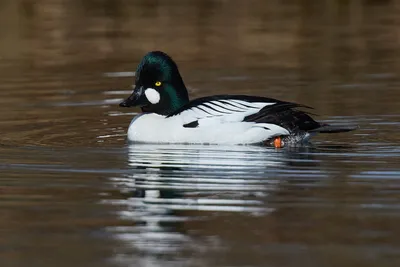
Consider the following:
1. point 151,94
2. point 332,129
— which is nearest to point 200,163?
point 332,129

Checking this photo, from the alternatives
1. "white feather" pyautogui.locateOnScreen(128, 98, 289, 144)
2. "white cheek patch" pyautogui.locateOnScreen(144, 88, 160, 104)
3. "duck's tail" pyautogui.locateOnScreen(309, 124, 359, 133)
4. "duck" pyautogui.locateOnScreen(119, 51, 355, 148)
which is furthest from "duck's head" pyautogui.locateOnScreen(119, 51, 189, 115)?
"duck's tail" pyautogui.locateOnScreen(309, 124, 359, 133)

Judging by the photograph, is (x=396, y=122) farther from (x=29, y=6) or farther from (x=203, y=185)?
(x=29, y=6)

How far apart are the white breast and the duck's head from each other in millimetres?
472

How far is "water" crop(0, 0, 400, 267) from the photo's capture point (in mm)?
7520

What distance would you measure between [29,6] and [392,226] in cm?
1844

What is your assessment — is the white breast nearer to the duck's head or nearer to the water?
the water

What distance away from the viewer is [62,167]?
410 inches

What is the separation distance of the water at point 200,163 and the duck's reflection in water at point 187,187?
16 mm

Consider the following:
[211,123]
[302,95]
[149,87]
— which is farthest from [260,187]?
[302,95]

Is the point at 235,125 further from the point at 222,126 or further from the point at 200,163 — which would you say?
the point at 200,163

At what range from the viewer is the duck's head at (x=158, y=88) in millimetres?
12320

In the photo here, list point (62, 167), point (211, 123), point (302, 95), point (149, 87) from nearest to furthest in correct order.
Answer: point (62, 167) → point (211, 123) → point (149, 87) → point (302, 95)

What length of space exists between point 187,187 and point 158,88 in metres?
3.17

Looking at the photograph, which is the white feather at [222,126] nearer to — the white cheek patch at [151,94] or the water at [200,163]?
the water at [200,163]
